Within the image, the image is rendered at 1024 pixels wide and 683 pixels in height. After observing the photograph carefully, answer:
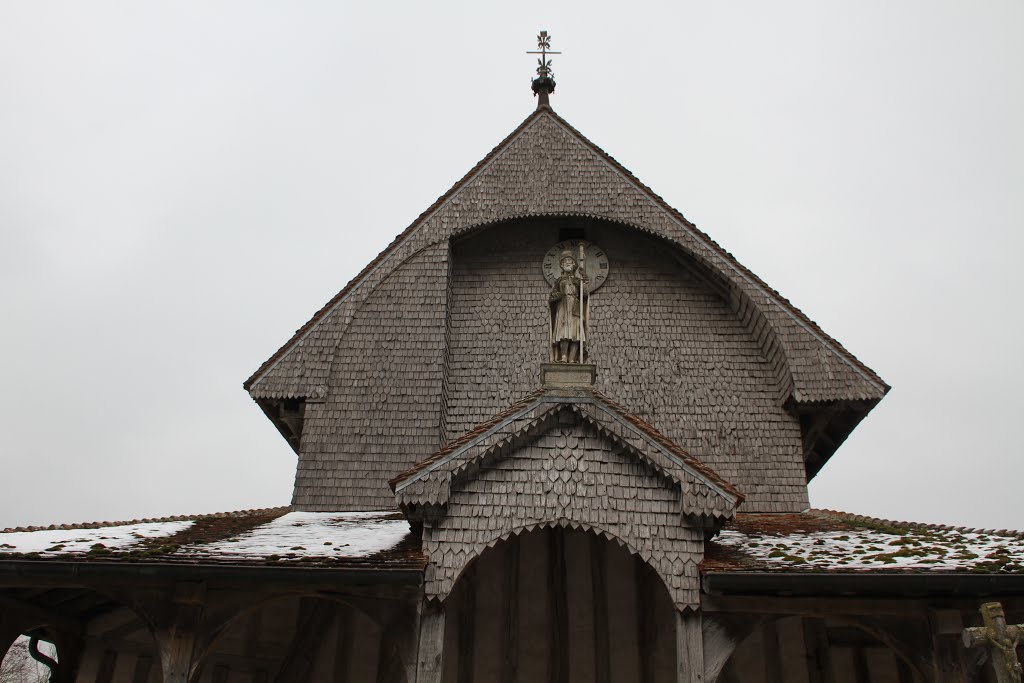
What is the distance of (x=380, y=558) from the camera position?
10727 millimetres

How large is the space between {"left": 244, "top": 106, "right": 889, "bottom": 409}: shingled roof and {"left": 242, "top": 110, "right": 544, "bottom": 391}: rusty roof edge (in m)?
0.02

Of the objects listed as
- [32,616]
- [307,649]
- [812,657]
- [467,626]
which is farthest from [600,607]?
[32,616]

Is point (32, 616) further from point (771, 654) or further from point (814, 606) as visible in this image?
point (771, 654)

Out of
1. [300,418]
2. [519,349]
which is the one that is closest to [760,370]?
[519,349]

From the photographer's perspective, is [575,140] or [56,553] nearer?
[56,553]

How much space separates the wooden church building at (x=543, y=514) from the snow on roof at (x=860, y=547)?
7 centimetres

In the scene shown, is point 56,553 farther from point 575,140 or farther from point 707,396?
point 575,140

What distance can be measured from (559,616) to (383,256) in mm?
7508

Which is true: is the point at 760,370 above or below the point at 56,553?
above

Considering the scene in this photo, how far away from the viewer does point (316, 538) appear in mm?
12023

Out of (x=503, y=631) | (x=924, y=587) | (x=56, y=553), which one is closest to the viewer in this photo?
(x=924, y=587)

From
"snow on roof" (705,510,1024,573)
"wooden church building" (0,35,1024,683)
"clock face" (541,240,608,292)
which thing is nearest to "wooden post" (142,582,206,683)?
"wooden church building" (0,35,1024,683)

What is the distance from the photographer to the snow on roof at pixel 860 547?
10.4 m

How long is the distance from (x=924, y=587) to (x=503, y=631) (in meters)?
5.99
